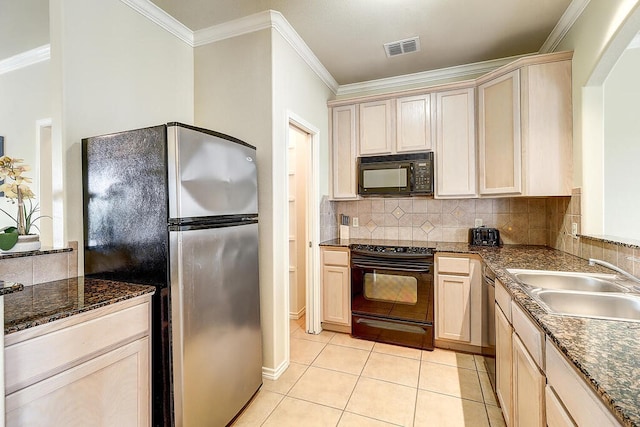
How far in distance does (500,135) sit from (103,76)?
307 cm

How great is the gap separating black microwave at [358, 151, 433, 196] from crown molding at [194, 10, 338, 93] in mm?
1265

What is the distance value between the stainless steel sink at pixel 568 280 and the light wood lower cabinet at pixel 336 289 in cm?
154

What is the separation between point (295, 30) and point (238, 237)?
5.82 ft

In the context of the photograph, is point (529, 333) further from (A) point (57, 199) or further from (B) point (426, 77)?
(B) point (426, 77)

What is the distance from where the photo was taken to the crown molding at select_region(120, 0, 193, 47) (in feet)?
6.67

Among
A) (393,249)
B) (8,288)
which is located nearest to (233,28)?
(8,288)

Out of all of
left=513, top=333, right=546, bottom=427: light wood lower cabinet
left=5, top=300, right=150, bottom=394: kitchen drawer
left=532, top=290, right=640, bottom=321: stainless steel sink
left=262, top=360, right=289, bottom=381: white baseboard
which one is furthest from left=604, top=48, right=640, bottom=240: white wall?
left=5, top=300, right=150, bottom=394: kitchen drawer

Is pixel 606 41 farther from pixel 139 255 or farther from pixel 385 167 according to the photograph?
pixel 139 255

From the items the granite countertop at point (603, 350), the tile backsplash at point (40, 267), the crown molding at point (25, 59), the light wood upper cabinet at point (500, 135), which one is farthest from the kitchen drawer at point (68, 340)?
the light wood upper cabinet at point (500, 135)

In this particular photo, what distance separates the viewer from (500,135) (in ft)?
8.57

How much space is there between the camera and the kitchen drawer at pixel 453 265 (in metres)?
2.60

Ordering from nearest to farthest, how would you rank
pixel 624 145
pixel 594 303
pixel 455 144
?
pixel 594 303
pixel 624 145
pixel 455 144

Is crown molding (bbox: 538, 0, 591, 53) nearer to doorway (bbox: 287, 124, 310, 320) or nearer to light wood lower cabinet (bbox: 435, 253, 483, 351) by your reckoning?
light wood lower cabinet (bbox: 435, 253, 483, 351)

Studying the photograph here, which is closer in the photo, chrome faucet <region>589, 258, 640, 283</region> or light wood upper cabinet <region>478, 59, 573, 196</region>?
chrome faucet <region>589, 258, 640, 283</region>
